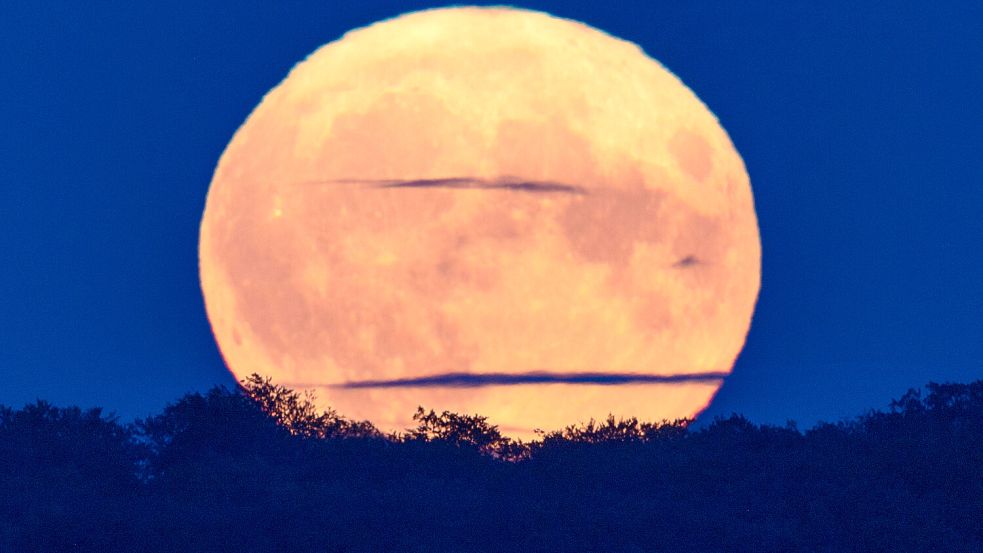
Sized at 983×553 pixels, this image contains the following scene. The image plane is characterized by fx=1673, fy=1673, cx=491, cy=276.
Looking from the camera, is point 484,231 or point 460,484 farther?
point 460,484

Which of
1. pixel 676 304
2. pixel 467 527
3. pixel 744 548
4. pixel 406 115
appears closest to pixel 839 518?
pixel 744 548

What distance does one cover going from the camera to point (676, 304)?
116 ft

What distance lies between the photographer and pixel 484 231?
3362 cm

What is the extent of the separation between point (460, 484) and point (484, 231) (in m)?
5.52

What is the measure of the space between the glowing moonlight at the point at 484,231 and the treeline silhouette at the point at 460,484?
4.25 ft

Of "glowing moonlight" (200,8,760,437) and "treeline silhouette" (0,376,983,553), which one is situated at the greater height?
"glowing moonlight" (200,8,760,437)

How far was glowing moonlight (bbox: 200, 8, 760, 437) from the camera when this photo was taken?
33781mm

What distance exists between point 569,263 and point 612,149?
268 centimetres

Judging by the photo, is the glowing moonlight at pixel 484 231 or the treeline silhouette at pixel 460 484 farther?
the glowing moonlight at pixel 484 231

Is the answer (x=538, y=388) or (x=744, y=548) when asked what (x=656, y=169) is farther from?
(x=744, y=548)

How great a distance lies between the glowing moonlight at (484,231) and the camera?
1330 inches

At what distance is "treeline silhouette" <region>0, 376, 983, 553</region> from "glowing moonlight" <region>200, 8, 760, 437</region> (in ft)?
4.25

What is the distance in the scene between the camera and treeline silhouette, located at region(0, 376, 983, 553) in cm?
3222

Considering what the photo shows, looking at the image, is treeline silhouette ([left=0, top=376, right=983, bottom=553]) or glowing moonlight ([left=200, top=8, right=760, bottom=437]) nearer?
treeline silhouette ([left=0, top=376, right=983, bottom=553])
